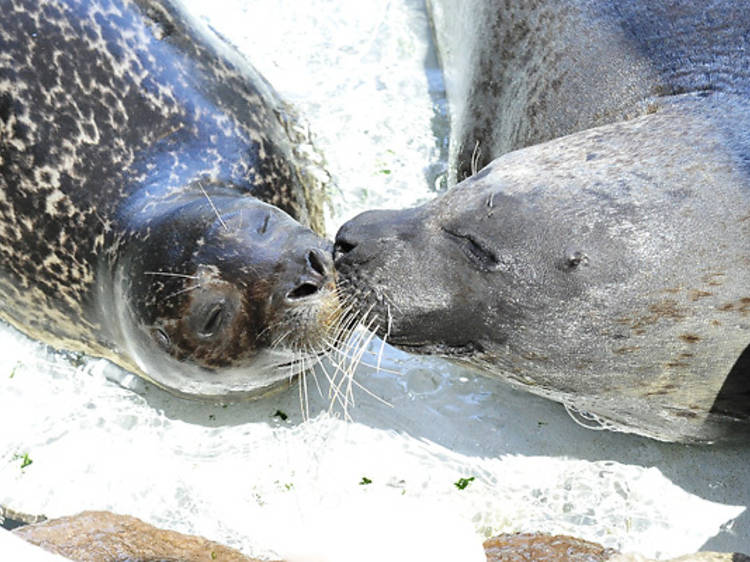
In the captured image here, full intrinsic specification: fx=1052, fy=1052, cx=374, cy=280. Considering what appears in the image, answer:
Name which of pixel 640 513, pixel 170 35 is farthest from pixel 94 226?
pixel 640 513

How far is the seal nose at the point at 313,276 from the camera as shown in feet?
13.1

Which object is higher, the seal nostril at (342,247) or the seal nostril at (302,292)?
the seal nostril at (342,247)

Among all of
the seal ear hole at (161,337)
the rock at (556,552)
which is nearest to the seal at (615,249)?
the rock at (556,552)

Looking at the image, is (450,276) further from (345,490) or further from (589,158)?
(345,490)

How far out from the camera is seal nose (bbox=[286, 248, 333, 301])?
401cm

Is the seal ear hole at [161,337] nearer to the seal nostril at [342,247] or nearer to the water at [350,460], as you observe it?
the water at [350,460]

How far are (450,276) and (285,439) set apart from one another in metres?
1.60

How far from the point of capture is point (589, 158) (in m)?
3.45

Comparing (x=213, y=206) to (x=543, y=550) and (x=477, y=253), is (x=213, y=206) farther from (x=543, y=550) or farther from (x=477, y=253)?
(x=543, y=550)

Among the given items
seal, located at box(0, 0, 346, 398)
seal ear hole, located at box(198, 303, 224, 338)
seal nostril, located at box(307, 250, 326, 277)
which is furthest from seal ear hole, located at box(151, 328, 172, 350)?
seal nostril, located at box(307, 250, 326, 277)

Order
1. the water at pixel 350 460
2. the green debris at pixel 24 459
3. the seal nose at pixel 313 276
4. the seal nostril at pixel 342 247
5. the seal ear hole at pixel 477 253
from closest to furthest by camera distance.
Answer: the seal ear hole at pixel 477 253
the seal nostril at pixel 342 247
the seal nose at pixel 313 276
the water at pixel 350 460
the green debris at pixel 24 459

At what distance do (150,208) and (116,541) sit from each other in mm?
1371

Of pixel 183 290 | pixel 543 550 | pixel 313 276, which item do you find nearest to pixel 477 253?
pixel 313 276

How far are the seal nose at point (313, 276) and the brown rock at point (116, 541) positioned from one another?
995mm
